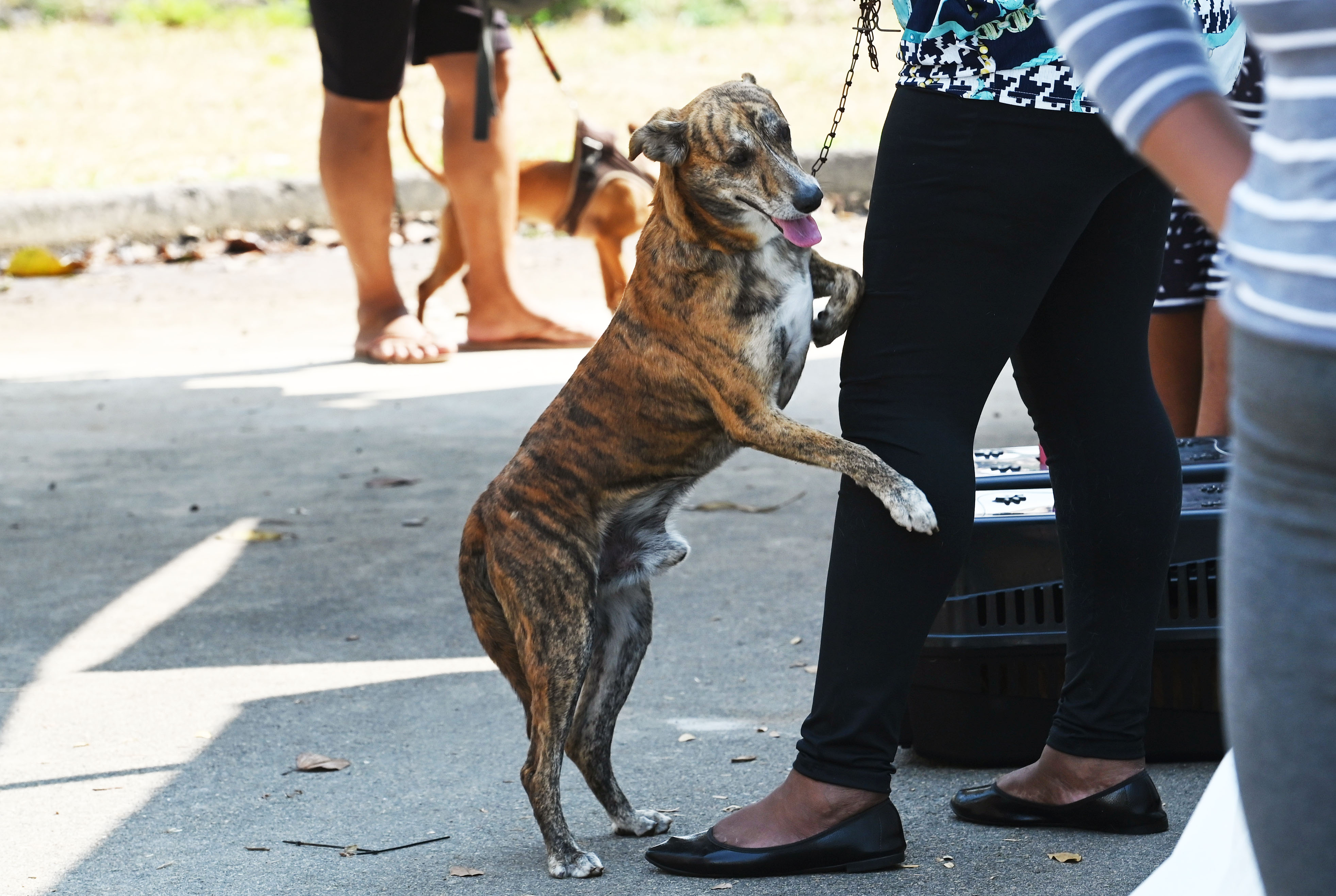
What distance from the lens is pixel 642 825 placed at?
241 cm

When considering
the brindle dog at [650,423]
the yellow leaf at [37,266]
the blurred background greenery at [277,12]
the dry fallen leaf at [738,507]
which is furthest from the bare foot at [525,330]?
the blurred background greenery at [277,12]

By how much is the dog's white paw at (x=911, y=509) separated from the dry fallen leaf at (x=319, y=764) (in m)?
1.24

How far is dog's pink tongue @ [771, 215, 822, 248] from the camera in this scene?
237 cm

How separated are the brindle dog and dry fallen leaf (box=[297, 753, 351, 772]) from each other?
0.45m

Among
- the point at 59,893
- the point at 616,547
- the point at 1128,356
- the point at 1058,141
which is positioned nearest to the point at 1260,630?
the point at 1058,141

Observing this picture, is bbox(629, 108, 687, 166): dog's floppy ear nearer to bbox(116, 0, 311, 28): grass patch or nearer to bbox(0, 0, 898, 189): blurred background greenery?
bbox(0, 0, 898, 189): blurred background greenery

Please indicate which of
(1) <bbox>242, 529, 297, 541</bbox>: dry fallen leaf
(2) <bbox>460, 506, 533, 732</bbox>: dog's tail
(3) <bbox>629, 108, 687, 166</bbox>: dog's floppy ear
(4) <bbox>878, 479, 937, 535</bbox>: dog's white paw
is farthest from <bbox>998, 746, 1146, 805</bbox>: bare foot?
(1) <bbox>242, 529, 297, 541</bbox>: dry fallen leaf

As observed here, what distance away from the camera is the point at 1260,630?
1016 mm

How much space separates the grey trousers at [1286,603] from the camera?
963 mm

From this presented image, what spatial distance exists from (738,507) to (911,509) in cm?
246

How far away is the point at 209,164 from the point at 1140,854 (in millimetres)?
9891

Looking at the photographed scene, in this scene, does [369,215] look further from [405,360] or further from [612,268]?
[612,268]

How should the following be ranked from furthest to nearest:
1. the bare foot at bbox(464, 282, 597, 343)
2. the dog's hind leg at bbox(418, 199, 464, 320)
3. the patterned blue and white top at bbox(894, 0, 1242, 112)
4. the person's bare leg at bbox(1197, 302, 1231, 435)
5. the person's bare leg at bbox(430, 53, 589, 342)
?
the dog's hind leg at bbox(418, 199, 464, 320) → the bare foot at bbox(464, 282, 597, 343) → the person's bare leg at bbox(430, 53, 589, 342) → the person's bare leg at bbox(1197, 302, 1231, 435) → the patterned blue and white top at bbox(894, 0, 1242, 112)

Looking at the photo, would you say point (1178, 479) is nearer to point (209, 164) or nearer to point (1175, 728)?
point (1175, 728)
